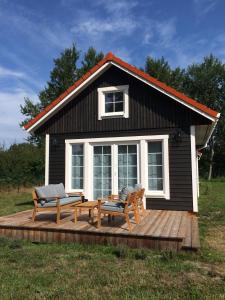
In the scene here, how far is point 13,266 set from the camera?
4.39 meters

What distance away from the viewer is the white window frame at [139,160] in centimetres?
859

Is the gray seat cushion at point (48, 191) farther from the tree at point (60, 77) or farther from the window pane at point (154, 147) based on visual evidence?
the tree at point (60, 77)

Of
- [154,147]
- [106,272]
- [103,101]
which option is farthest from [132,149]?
[106,272]

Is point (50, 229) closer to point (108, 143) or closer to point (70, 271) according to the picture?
point (70, 271)

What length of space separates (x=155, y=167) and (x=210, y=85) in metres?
31.3

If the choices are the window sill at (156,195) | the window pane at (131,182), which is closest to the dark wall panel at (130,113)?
the window pane at (131,182)

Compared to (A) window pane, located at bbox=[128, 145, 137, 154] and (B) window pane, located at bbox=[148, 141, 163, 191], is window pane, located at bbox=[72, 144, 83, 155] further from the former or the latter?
(B) window pane, located at bbox=[148, 141, 163, 191]

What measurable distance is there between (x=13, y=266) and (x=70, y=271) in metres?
0.93

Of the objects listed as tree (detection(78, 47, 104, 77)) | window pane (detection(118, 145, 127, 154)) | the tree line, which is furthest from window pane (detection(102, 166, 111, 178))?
tree (detection(78, 47, 104, 77))

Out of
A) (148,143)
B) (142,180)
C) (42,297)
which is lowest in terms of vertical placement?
(42,297)

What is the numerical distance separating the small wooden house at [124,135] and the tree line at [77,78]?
943cm

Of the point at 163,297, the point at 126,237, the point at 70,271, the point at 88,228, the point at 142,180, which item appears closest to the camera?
the point at 163,297

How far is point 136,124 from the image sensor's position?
8.99 metres

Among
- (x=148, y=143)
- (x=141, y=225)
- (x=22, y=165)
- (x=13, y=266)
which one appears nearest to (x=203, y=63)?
(x=22, y=165)
